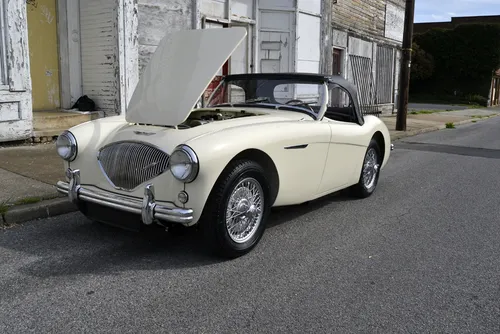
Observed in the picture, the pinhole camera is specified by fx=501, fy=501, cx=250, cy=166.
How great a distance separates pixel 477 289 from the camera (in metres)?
3.59

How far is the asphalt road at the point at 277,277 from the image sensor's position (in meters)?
3.03

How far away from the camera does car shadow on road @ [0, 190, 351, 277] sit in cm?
380

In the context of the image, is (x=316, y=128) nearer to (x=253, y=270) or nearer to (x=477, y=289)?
(x=253, y=270)

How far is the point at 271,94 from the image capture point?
5590 millimetres

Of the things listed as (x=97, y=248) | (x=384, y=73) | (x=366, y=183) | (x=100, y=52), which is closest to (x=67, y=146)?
(x=97, y=248)

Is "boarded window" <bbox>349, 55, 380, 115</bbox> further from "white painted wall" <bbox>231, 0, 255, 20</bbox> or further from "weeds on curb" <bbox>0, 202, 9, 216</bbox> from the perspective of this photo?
"weeds on curb" <bbox>0, 202, 9, 216</bbox>

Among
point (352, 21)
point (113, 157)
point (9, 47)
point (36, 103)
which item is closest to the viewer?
point (113, 157)

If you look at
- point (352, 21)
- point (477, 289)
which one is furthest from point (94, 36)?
point (352, 21)

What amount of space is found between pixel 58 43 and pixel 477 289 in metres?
8.72

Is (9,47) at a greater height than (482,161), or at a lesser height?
greater

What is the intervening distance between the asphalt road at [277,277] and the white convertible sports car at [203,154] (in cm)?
34

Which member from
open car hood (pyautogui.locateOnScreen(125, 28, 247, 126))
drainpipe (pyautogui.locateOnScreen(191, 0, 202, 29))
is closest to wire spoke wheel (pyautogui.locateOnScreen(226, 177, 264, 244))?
open car hood (pyautogui.locateOnScreen(125, 28, 247, 126))

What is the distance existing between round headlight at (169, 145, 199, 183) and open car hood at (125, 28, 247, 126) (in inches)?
21.4

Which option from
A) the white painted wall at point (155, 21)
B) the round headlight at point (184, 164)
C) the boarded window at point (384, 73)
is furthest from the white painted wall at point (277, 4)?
the round headlight at point (184, 164)
